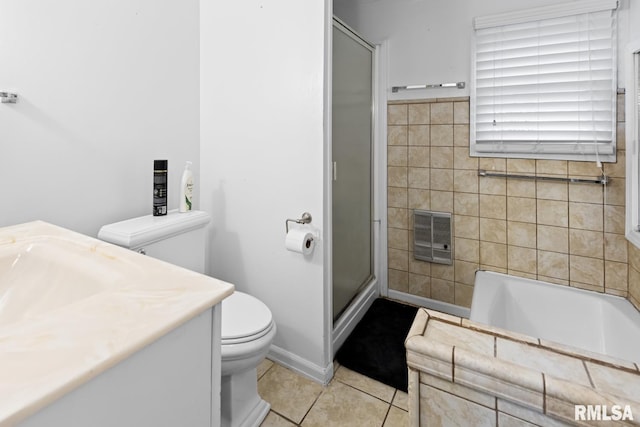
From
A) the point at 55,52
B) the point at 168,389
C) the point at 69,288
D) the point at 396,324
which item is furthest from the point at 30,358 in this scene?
the point at 396,324

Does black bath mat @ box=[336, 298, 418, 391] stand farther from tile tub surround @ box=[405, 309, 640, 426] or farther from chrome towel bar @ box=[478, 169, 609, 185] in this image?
tile tub surround @ box=[405, 309, 640, 426]

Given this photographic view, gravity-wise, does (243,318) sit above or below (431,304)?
above

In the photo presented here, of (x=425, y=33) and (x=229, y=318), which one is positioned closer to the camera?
(x=229, y=318)

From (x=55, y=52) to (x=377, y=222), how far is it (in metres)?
2.04

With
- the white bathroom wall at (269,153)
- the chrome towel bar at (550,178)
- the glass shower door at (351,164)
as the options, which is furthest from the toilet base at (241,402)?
the chrome towel bar at (550,178)

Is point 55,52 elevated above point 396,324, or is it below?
above

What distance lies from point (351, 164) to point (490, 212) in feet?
3.13

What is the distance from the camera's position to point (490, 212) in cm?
215

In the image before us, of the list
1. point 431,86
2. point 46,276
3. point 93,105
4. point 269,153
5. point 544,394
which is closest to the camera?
point 544,394

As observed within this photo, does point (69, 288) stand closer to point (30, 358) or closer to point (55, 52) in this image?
point (30, 358)

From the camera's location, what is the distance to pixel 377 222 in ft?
8.26

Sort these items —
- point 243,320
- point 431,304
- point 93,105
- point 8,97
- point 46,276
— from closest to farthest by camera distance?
point 46,276 < point 8,97 < point 243,320 < point 93,105 < point 431,304

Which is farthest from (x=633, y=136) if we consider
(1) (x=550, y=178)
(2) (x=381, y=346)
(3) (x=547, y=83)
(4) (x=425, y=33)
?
(2) (x=381, y=346)

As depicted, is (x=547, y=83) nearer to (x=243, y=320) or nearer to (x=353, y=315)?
(x=353, y=315)
